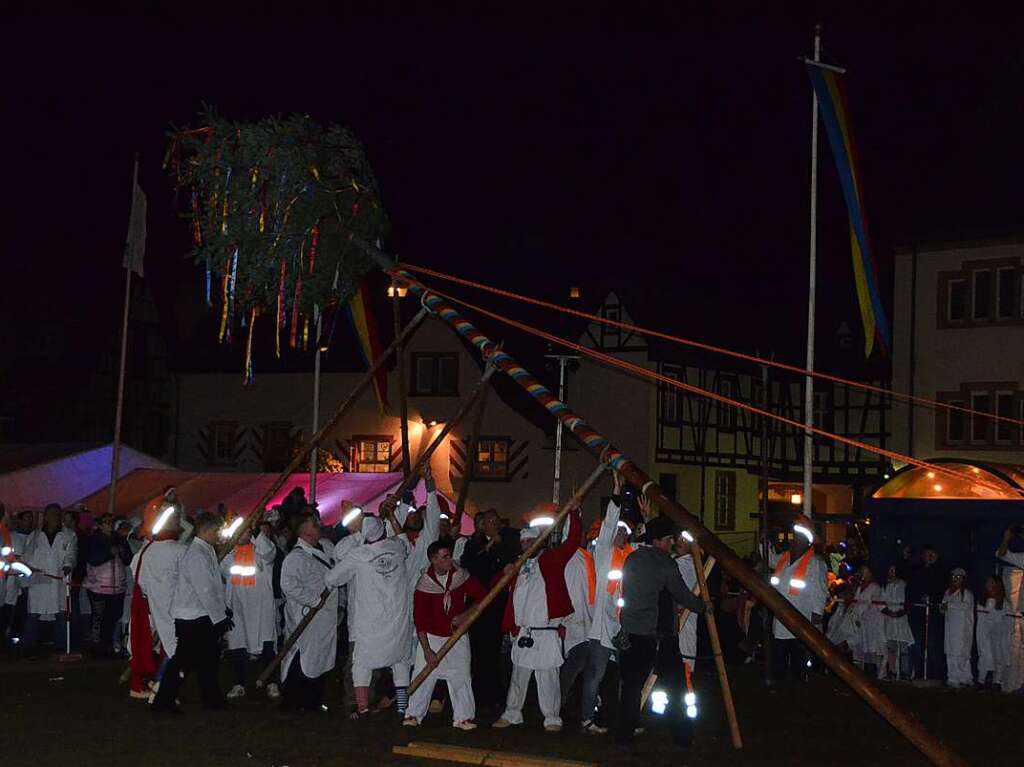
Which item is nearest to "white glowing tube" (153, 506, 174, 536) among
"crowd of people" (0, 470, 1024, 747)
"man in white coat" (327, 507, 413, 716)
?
"crowd of people" (0, 470, 1024, 747)

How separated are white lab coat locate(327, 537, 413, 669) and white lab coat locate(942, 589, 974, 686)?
27.3 ft

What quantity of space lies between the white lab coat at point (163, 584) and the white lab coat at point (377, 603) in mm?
1545

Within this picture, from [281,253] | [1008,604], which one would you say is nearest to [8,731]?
[281,253]

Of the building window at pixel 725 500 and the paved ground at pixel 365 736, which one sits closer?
the paved ground at pixel 365 736

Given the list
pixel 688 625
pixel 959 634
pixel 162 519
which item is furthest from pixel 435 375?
pixel 162 519

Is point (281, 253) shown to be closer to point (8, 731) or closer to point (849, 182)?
point (8, 731)

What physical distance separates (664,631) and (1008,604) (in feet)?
25.4

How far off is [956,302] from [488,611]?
792 inches

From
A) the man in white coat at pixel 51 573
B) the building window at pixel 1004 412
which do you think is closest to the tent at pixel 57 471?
the man in white coat at pixel 51 573

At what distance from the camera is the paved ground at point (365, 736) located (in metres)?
11.5

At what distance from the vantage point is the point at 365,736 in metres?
12.6

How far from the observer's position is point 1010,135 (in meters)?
32.2

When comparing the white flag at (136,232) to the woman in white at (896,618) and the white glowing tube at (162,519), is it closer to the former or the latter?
the white glowing tube at (162,519)

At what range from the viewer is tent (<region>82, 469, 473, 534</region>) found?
1058 inches
